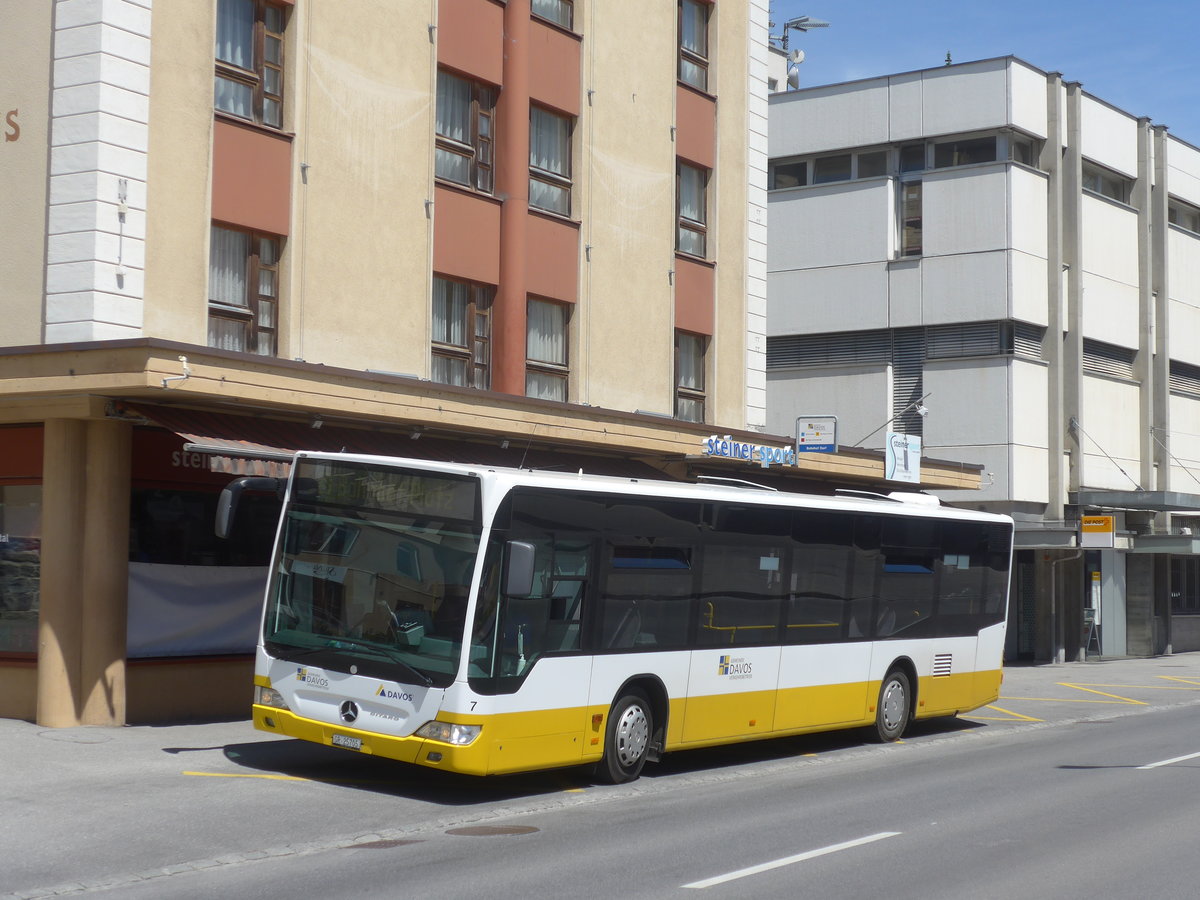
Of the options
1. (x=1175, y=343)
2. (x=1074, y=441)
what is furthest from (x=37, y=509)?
(x=1175, y=343)

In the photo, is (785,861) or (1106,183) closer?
(785,861)

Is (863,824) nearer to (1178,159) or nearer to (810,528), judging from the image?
(810,528)

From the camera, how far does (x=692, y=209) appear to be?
25453mm

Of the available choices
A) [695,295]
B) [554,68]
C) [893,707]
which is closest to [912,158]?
[695,295]

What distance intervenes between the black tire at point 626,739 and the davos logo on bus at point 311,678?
2623 millimetres

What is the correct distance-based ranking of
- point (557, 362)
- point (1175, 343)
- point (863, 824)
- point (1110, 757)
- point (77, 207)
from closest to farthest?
point (863, 824), point (77, 207), point (1110, 757), point (557, 362), point (1175, 343)

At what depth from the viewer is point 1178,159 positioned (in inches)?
1629

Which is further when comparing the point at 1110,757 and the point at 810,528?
the point at 1110,757

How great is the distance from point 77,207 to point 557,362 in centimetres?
851

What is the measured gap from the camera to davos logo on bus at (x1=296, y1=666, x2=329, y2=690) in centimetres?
1234

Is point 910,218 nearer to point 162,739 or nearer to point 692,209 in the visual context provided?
point 692,209

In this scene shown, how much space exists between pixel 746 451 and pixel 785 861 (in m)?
14.1

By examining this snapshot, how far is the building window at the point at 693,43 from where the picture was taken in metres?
25.3

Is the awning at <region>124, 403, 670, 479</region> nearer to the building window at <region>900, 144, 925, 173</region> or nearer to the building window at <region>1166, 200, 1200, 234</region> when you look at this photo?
the building window at <region>900, 144, 925, 173</region>
